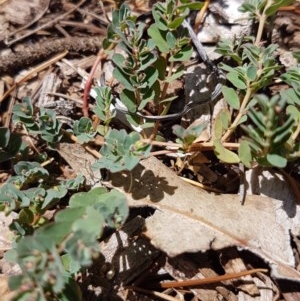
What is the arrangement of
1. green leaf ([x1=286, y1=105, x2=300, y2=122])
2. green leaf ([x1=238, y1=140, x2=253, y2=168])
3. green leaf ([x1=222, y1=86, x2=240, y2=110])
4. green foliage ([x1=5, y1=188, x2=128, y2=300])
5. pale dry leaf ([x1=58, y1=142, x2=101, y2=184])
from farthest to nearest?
1. pale dry leaf ([x1=58, y1=142, x2=101, y2=184])
2. green leaf ([x1=222, y1=86, x2=240, y2=110])
3. green leaf ([x1=286, y1=105, x2=300, y2=122])
4. green leaf ([x1=238, y1=140, x2=253, y2=168])
5. green foliage ([x1=5, y1=188, x2=128, y2=300])

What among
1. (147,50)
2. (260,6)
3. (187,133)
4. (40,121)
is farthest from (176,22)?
(40,121)

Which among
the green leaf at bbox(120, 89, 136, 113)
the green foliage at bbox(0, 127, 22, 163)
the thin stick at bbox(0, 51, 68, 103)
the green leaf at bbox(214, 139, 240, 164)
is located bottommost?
the green leaf at bbox(214, 139, 240, 164)

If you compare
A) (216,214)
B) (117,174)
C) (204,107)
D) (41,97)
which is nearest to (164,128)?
(204,107)

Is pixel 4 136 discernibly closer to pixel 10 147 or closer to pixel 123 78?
pixel 10 147

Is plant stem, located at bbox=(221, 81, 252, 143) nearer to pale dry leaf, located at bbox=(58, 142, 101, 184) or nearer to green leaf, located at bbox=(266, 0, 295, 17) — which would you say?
green leaf, located at bbox=(266, 0, 295, 17)

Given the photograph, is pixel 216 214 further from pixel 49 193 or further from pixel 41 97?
pixel 41 97

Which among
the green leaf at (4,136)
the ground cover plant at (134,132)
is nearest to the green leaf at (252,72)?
the ground cover plant at (134,132)

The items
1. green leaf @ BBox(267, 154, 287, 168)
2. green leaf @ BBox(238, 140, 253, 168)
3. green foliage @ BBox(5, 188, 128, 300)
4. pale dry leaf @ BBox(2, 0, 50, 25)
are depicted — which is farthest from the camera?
pale dry leaf @ BBox(2, 0, 50, 25)

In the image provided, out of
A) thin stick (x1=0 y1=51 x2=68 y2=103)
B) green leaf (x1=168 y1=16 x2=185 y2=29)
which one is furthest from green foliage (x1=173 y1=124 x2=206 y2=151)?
thin stick (x1=0 y1=51 x2=68 y2=103)

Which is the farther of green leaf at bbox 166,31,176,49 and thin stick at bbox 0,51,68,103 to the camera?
thin stick at bbox 0,51,68,103
